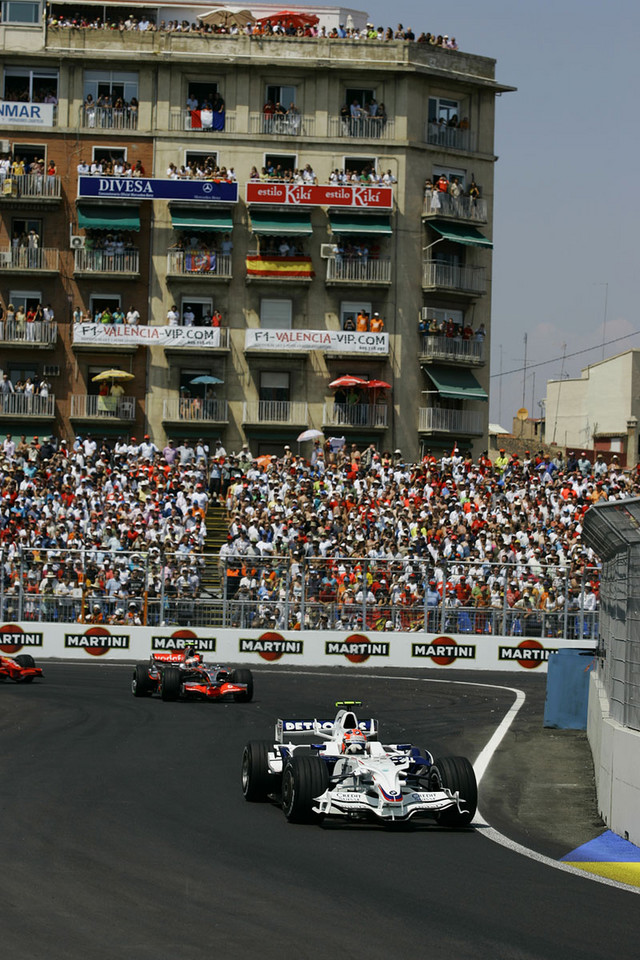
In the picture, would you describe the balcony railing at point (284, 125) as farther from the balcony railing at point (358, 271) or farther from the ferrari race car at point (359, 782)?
the ferrari race car at point (359, 782)

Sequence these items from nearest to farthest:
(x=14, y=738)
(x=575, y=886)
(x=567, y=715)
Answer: (x=575, y=886) → (x=14, y=738) → (x=567, y=715)

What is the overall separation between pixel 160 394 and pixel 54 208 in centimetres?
748

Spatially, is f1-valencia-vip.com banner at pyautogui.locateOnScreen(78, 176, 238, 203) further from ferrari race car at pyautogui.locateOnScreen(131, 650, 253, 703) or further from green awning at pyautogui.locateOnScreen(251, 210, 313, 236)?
ferrari race car at pyautogui.locateOnScreen(131, 650, 253, 703)

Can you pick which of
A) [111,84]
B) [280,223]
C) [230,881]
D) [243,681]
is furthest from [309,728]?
[111,84]

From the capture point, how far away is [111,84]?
166 ft

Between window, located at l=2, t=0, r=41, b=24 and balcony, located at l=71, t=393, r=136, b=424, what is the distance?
1456 centimetres

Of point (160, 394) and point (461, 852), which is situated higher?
point (160, 394)

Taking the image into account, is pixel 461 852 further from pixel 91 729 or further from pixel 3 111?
pixel 3 111

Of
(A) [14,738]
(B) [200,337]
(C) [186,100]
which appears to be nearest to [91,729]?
(A) [14,738]

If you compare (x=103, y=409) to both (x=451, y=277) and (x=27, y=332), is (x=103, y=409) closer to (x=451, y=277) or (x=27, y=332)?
(x=27, y=332)

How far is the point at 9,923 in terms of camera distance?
8805mm

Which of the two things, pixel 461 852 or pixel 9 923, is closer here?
pixel 9 923

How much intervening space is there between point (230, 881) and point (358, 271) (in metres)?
41.7

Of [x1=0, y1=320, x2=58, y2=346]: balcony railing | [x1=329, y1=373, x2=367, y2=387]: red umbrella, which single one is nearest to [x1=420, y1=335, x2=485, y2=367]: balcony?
[x1=329, y1=373, x2=367, y2=387]: red umbrella
